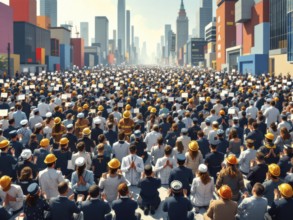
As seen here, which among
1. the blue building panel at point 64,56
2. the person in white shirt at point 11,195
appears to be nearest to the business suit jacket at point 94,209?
the person in white shirt at point 11,195

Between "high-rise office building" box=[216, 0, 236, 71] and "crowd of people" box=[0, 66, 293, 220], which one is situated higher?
"high-rise office building" box=[216, 0, 236, 71]

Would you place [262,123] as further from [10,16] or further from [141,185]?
[10,16]

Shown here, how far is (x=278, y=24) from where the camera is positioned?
6631 cm

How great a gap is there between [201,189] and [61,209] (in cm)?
334

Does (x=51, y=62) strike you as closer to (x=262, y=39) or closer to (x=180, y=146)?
(x=262, y=39)

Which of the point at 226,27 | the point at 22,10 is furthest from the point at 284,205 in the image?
the point at 22,10

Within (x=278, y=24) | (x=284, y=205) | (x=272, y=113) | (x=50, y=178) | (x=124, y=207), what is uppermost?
(x=278, y=24)

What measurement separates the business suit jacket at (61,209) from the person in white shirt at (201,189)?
296 cm

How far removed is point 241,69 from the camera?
254 feet

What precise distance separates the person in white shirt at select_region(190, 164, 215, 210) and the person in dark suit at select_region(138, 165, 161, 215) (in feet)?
2.82

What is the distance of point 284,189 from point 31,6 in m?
108

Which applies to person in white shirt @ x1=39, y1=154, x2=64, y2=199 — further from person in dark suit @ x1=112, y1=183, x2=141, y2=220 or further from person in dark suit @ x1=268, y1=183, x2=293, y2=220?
person in dark suit @ x1=268, y1=183, x2=293, y2=220

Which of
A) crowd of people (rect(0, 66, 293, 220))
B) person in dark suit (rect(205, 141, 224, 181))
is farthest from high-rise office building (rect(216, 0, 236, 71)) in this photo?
person in dark suit (rect(205, 141, 224, 181))

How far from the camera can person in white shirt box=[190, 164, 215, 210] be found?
850cm
